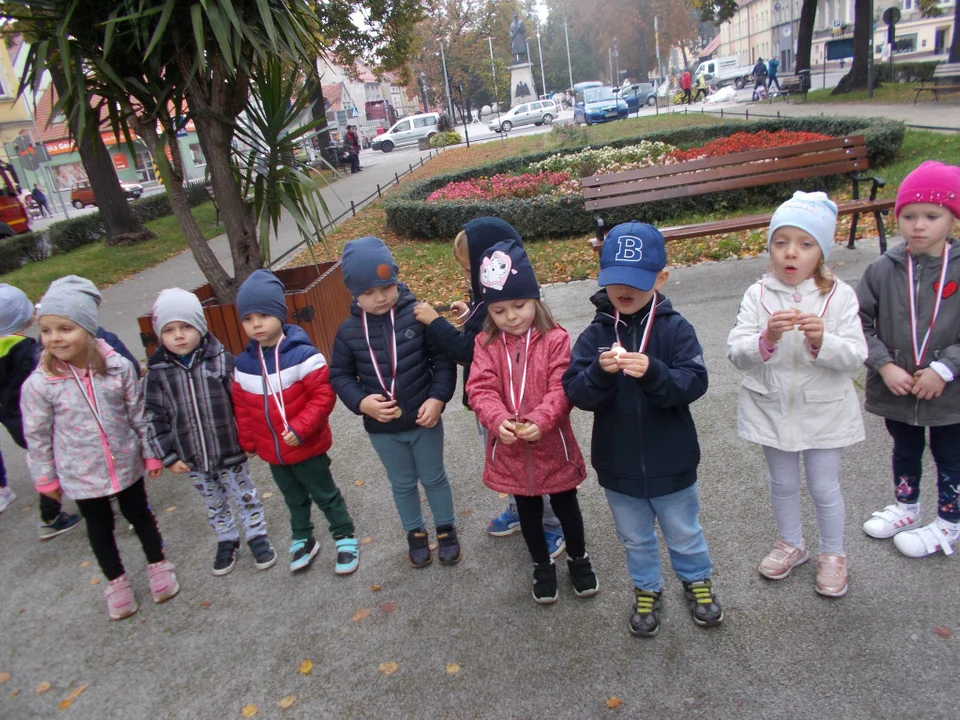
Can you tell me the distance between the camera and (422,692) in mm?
2564

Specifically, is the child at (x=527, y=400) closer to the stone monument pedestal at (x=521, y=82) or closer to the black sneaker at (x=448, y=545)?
the black sneaker at (x=448, y=545)

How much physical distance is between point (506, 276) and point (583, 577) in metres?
1.31

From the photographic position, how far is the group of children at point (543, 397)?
251cm

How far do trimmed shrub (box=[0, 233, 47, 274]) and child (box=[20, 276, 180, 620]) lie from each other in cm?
1555

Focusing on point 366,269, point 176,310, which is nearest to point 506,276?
point 366,269

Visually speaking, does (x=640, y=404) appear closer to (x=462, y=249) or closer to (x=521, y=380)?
(x=521, y=380)

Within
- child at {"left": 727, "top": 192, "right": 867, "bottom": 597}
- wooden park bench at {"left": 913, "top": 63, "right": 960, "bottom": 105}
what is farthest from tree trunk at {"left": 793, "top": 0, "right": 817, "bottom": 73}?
child at {"left": 727, "top": 192, "right": 867, "bottom": 597}

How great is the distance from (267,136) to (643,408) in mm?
4002

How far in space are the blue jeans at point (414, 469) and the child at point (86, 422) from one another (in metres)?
1.09

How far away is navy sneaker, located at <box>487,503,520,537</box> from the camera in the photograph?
11.4 ft

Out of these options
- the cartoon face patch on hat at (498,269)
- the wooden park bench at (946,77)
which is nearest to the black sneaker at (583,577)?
the cartoon face patch on hat at (498,269)

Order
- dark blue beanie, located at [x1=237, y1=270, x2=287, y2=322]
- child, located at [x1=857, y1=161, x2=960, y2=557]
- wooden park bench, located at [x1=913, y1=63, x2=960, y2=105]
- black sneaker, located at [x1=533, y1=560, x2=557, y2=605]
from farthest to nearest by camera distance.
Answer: wooden park bench, located at [x1=913, y1=63, x2=960, y2=105] → dark blue beanie, located at [x1=237, y1=270, x2=287, y2=322] → black sneaker, located at [x1=533, y1=560, x2=557, y2=605] → child, located at [x1=857, y1=161, x2=960, y2=557]

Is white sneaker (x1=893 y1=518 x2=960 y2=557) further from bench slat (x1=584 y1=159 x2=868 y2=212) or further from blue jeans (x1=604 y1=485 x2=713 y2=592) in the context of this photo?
bench slat (x1=584 y1=159 x2=868 y2=212)

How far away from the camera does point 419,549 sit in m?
3.32
